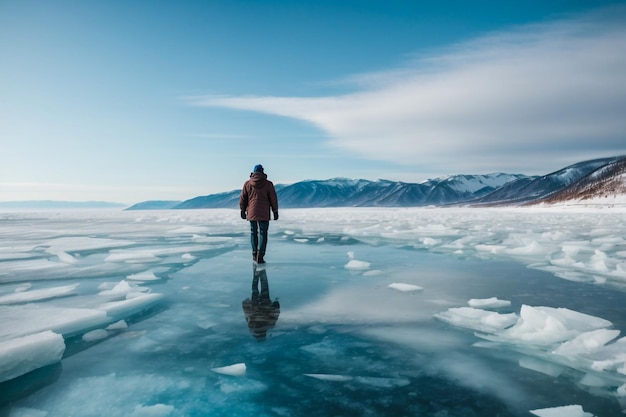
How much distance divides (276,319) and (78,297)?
2.82m

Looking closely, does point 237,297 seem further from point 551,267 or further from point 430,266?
point 551,267

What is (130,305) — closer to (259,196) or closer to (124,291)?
(124,291)

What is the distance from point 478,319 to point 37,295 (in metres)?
5.37

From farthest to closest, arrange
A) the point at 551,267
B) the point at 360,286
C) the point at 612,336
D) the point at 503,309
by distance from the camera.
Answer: the point at 551,267 → the point at 360,286 → the point at 503,309 → the point at 612,336

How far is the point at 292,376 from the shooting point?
269 cm

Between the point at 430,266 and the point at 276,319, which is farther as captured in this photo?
the point at 430,266

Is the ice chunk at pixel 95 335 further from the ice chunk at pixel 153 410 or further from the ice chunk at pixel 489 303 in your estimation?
the ice chunk at pixel 489 303

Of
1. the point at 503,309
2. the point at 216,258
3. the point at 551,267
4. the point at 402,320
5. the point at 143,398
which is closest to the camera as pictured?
the point at 143,398

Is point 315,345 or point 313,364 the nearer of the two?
point 313,364

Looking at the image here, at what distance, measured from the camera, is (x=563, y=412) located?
2.18 metres

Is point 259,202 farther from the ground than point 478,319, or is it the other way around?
point 259,202

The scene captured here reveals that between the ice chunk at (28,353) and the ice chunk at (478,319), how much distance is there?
3.45m

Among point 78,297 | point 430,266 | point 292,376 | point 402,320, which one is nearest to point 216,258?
point 78,297

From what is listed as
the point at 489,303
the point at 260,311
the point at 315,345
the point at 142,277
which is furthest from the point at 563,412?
the point at 142,277
